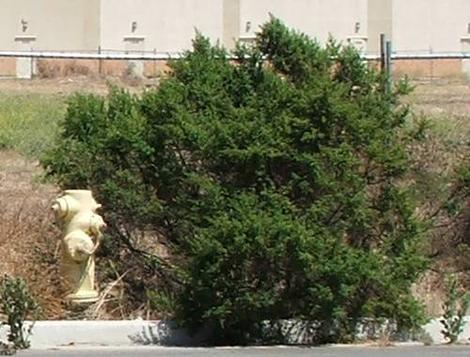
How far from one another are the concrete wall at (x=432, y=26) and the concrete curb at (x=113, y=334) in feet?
117

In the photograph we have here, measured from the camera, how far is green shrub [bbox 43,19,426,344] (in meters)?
15.5

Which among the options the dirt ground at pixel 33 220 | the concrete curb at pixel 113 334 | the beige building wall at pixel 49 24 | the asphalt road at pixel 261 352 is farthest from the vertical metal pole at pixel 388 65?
the beige building wall at pixel 49 24

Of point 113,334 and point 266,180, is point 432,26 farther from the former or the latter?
point 113,334

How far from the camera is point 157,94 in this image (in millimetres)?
16859

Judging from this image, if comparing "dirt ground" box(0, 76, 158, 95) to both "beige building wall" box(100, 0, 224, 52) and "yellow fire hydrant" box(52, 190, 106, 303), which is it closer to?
"yellow fire hydrant" box(52, 190, 106, 303)

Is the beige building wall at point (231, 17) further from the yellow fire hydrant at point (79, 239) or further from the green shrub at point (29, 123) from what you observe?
the yellow fire hydrant at point (79, 239)

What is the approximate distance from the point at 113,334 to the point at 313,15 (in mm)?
36154

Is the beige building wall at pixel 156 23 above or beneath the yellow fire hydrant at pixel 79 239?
above

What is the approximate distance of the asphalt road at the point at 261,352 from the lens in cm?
1475

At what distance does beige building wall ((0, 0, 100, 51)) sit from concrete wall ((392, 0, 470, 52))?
11.4 metres

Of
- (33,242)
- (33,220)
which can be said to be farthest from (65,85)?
(33,242)

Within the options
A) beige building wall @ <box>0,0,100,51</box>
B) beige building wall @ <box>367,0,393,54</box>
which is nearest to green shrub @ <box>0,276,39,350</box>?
beige building wall @ <box>0,0,100,51</box>

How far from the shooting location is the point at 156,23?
50500mm

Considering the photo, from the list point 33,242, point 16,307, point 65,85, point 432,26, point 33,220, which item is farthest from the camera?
point 432,26
